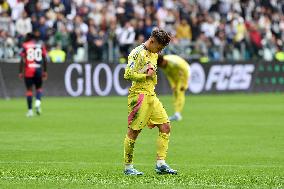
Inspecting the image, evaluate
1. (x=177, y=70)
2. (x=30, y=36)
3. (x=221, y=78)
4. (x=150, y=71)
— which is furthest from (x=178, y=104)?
(x=221, y=78)

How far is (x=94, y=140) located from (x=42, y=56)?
7555 mm

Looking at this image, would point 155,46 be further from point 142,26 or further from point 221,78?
point 221,78

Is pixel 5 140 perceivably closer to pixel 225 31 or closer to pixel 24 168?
pixel 24 168

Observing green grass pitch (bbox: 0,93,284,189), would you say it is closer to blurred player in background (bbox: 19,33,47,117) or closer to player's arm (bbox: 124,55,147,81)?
blurred player in background (bbox: 19,33,47,117)

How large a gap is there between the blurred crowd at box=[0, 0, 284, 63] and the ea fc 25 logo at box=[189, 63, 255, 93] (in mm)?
669

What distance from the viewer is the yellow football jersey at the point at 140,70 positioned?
43.5ft

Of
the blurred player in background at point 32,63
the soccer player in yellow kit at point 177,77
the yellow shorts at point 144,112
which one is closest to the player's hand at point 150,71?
the yellow shorts at point 144,112

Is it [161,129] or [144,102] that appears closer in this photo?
[144,102]

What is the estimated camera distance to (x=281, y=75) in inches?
1518

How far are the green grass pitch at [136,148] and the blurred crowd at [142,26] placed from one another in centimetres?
470

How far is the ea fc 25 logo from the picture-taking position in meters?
37.2

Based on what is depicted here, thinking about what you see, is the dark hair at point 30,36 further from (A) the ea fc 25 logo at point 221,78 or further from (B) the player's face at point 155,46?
(B) the player's face at point 155,46

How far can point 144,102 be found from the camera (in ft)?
43.7

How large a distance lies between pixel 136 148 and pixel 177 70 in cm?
767
